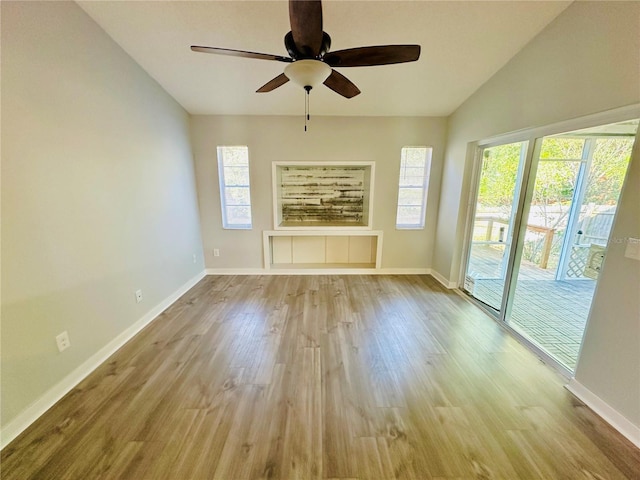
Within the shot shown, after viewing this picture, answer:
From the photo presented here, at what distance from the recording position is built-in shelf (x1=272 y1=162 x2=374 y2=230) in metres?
4.07

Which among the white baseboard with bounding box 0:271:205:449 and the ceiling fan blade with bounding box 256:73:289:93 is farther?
the ceiling fan blade with bounding box 256:73:289:93

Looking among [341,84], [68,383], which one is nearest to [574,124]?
[341,84]

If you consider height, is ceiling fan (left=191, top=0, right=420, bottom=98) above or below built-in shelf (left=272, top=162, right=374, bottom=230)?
above

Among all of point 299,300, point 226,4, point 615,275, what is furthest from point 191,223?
point 615,275

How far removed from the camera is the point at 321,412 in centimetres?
162

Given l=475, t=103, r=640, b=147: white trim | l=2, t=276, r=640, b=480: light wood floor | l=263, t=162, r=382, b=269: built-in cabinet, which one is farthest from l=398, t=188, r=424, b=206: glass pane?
l=2, t=276, r=640, b=480: light wood floor

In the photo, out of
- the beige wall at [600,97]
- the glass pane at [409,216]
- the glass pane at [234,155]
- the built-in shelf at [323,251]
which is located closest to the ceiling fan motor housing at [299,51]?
the beige wall at [600,97]

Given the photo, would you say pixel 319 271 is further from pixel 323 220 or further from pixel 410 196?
pixel 410 196

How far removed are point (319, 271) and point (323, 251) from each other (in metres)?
0.43

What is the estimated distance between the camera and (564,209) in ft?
7.75

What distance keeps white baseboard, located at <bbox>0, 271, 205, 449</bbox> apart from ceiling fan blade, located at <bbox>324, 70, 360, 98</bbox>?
288 cm

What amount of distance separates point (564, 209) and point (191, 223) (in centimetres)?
442

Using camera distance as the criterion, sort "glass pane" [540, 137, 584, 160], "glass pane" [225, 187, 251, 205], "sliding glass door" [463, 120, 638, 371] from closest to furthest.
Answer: "sliding glass door" [463, 120, 638, 371] < "glass pane" [540, 137, 584, 160] < "glass pane" [225, 187, 251, 205]

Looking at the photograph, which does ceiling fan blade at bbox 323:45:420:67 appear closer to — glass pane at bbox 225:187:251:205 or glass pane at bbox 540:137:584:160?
glass pane at bbox 540:137:584:160
